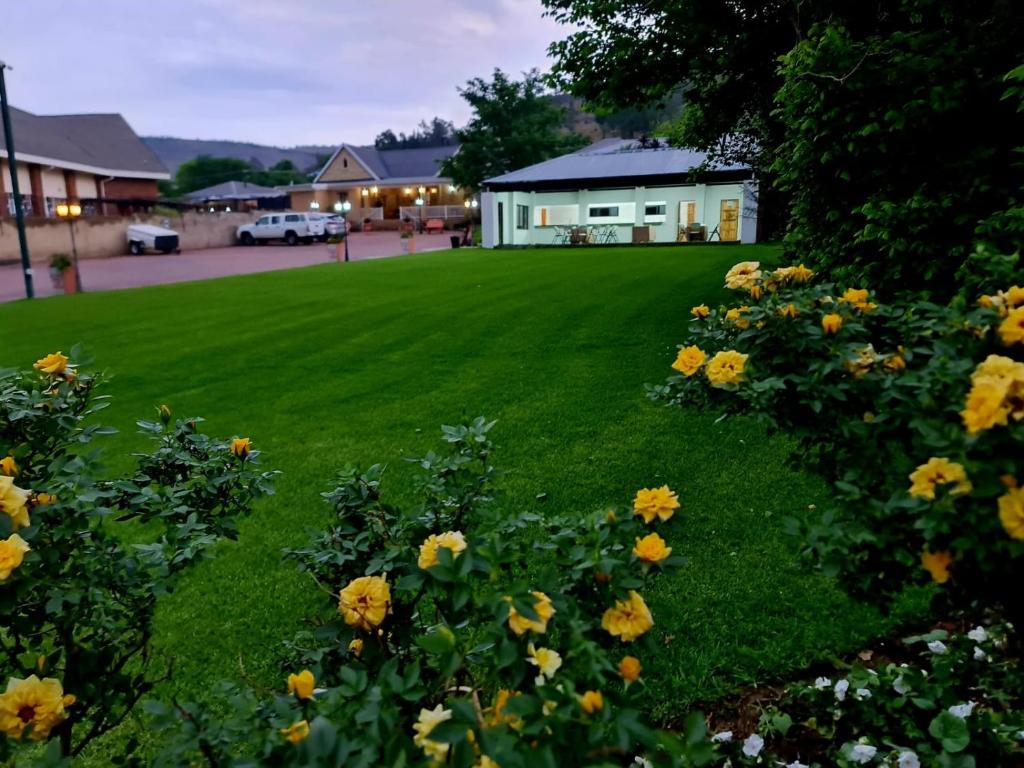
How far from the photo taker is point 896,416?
137 centimetres

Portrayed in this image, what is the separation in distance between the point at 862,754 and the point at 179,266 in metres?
24.4

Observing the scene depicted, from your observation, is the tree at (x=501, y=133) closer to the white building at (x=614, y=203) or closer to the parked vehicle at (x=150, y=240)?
the white building at (x=614, y=203)

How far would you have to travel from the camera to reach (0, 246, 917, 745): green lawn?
2805 mm

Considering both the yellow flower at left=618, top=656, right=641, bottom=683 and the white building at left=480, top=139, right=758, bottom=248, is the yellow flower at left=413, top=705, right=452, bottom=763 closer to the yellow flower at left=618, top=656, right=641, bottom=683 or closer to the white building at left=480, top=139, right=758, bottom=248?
the yellow flower at left=618, top=656, right=641, bottom=683

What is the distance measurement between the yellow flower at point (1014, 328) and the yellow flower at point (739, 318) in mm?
549

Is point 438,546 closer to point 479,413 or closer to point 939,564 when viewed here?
point 939,564

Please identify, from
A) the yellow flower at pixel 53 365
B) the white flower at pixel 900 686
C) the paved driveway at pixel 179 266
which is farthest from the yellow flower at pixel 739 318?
the paved driveway at pixel 179 266

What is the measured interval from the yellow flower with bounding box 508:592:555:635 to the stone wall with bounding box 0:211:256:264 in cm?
2501

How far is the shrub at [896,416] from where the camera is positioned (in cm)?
105

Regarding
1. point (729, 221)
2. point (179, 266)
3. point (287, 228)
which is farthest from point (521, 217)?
point (179, 266)

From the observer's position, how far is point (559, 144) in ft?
146

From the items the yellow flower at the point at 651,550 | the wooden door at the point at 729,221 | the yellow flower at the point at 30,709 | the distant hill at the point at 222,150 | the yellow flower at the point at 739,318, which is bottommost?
the yellow flower at the point at 30,709

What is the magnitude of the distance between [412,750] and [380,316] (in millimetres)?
9792

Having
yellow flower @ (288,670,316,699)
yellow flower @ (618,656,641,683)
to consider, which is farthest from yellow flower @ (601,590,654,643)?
yellow flower @ (288,670,316,699)
